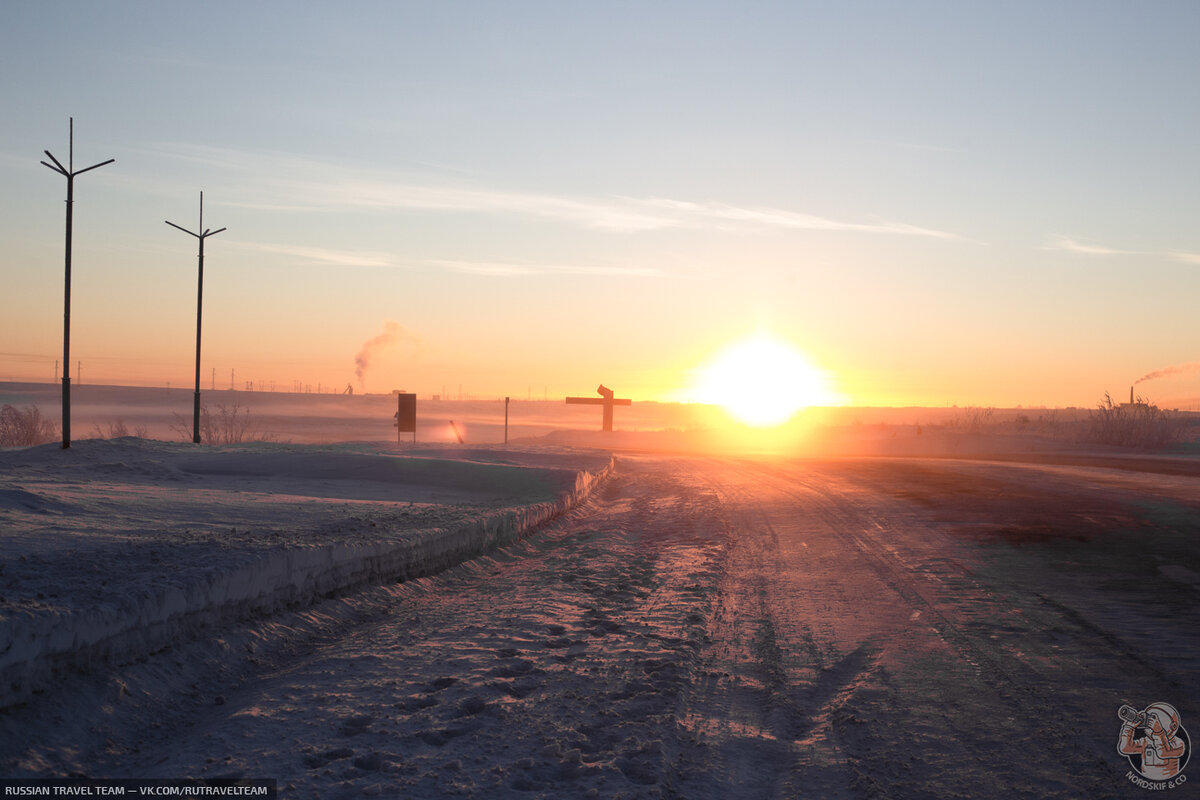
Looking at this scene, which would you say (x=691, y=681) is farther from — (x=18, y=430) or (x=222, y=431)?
(x=222, y=431)

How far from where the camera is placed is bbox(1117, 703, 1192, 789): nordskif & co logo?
151 inches

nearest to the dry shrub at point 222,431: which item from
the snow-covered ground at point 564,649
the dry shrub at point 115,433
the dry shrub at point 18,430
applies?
the dry shrub at point 115,433

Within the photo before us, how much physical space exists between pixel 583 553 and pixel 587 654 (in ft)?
14.2

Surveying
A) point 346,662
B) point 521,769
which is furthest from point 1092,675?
point 346,662

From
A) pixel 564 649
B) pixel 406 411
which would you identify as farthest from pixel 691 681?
pixel 406 411

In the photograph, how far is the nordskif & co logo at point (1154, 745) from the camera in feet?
12.6

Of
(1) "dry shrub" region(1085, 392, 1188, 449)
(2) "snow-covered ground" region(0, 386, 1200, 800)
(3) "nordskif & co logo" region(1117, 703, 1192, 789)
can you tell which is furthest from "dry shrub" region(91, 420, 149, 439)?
(1) "dry shrub" region(1085, 392, 1188, 449)

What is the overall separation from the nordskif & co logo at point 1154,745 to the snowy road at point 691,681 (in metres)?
0.09

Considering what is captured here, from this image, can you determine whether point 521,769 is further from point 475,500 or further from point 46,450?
point 46,450

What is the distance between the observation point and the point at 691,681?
5.15 meters

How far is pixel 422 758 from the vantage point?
3916 millimetres

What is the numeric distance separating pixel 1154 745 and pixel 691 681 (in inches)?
97.3

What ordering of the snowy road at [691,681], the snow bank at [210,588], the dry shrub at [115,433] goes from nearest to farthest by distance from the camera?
the snowy road at [691,681]
the snow bank at [210,588]
the dry shrub at [115,433]

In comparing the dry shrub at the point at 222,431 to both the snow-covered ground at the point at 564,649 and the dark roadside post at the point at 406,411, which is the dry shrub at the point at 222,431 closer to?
the dark roadside post at the point at 406,411
